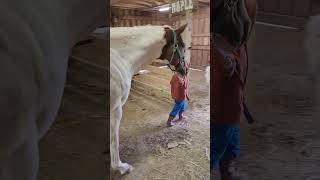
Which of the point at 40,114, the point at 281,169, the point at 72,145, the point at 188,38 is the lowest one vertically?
the point at 281,169

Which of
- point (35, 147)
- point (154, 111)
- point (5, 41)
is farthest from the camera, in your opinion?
point (154, 111)

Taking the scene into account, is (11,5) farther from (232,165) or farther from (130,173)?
(232,165)

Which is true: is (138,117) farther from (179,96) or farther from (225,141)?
(225,141)

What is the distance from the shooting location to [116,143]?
3.37ft

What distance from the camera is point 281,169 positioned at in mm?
1088

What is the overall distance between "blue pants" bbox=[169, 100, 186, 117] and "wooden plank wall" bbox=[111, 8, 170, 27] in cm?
25

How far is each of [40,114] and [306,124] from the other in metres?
0.79

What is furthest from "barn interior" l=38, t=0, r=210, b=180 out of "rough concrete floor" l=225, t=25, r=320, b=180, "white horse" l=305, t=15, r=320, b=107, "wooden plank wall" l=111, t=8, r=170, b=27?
"white horse" l=305, t=15, r=320, b=107

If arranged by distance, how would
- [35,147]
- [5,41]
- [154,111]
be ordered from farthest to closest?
[154,111]
[35,147]
[5,41]

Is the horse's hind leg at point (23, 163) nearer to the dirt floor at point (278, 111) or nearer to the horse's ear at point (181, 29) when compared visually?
the horse's ear at point (181, 29)

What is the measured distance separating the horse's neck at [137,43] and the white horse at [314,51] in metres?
0.45

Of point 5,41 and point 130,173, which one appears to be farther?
point 130,173

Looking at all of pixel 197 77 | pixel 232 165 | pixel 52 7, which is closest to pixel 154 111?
pixel 197 77

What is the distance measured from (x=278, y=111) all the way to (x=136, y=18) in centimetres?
52
